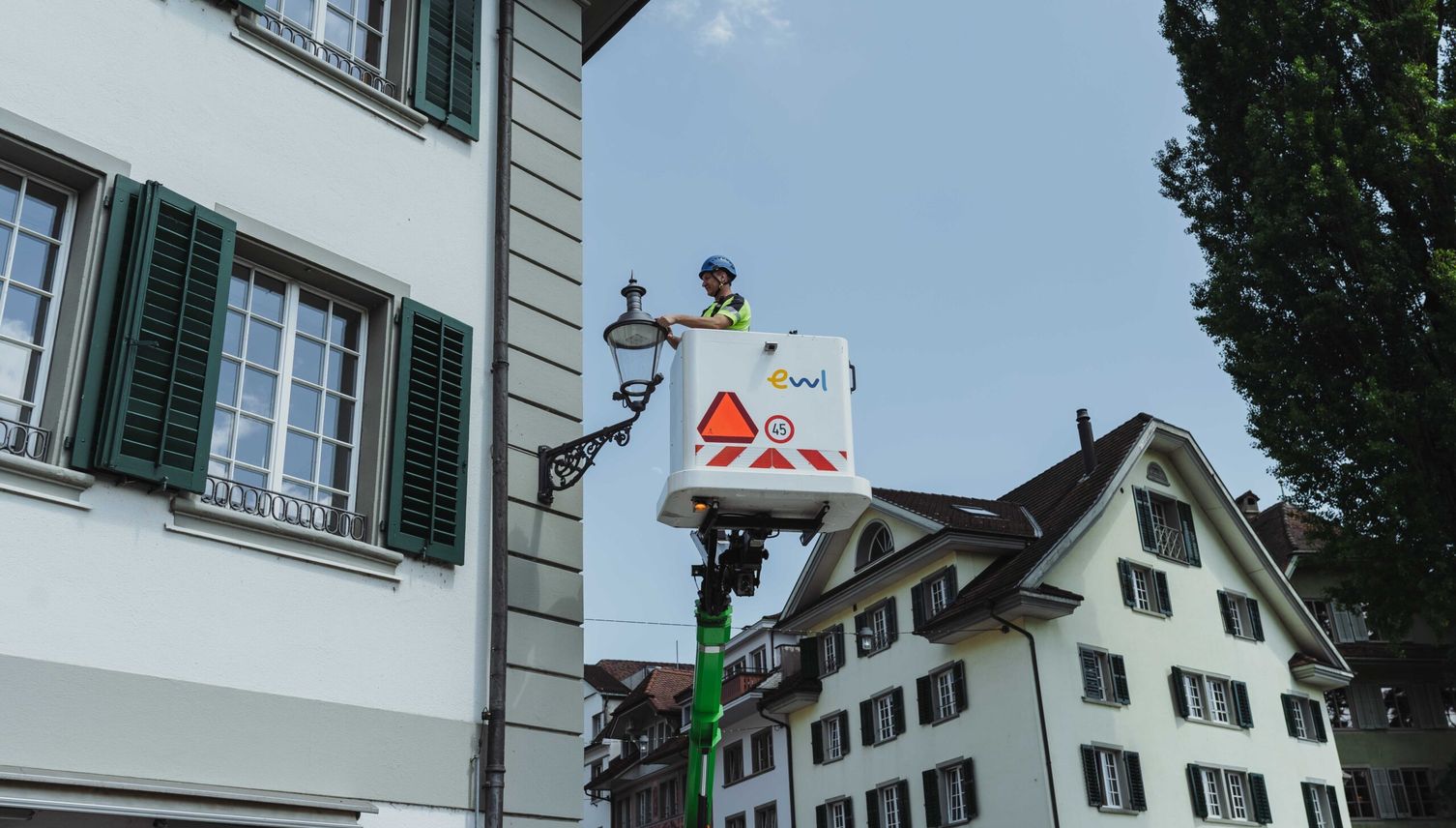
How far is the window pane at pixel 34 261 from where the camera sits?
649 centimetres

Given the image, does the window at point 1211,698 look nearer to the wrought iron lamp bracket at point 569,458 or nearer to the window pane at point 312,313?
the wrought iron lamp bracket at point 569,458

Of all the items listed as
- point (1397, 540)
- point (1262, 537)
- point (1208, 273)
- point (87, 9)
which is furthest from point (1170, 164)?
point (1262, 537)

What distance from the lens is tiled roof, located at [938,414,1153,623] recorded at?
32188 mm

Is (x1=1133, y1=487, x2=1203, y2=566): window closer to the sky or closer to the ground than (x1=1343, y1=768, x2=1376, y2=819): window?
closer to the sky

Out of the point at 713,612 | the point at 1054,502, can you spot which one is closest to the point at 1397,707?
the point at 1054,502

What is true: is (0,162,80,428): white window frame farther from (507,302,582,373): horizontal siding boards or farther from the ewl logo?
the ewl logo

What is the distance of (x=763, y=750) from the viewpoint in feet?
141

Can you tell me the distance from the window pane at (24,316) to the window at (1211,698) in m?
31.5

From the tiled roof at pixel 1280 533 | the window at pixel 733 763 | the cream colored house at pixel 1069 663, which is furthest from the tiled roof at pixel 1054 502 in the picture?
the window at pixel 733 763

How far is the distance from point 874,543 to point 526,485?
30862 mm

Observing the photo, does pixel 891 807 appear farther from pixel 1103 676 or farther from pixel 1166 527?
pixel 1166 527

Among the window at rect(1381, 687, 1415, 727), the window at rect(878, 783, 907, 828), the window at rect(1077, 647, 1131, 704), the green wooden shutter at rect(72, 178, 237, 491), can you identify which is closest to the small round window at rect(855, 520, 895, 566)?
the window at rect(878, 783, 907, 828)

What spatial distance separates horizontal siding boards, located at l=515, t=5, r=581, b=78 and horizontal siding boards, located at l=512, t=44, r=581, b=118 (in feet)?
0.19

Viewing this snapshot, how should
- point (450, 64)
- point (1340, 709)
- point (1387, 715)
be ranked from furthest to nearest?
point (1387, 715) → point (1340, 709) → point (450, 64)
